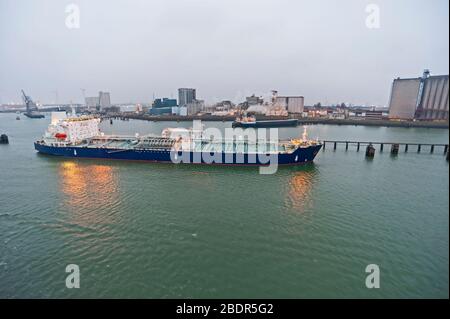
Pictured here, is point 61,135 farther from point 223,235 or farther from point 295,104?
point 295,104

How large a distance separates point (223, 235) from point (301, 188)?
35.4 ft

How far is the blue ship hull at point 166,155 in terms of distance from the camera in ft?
92.8

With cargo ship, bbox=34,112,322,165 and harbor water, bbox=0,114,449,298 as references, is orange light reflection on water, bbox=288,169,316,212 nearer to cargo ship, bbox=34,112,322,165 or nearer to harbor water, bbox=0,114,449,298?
harbor water, bbox=0,114,449,298

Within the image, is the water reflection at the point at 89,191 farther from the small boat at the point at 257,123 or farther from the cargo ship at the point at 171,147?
the small boat at the point at 257,123

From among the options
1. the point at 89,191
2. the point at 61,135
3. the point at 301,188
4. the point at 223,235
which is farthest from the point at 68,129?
the point at 301,188

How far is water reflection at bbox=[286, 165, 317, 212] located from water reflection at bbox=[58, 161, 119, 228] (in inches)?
528

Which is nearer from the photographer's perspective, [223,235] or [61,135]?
[223,235]

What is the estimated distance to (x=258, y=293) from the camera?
30.2ft

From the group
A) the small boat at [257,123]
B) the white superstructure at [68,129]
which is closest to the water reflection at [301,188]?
the white superstructure at [68,129]

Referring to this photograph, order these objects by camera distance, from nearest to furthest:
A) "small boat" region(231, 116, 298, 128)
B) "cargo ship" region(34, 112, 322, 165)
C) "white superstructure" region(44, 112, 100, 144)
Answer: "cargo ship" region(34, 112, 322, 165) < "white superstructure" region(44, 112, 100, 144) < "small boat" region(231, 116, 298, 128)

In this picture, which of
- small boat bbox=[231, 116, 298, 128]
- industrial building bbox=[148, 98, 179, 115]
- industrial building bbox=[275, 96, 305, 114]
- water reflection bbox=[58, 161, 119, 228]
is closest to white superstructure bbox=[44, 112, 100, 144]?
water reflection bbox=[58, 161, 119, 228]

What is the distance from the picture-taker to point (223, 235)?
13.0 m

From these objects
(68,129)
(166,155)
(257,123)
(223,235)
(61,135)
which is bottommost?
(223,235)

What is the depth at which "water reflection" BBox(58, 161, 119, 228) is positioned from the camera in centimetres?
1503
